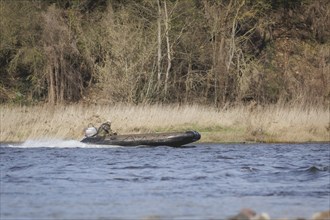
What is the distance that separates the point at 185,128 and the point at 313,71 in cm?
1121

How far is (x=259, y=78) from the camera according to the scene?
40.2 metres

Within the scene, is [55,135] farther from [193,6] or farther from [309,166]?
[193,6]

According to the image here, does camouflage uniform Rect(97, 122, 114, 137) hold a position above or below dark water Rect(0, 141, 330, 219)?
above

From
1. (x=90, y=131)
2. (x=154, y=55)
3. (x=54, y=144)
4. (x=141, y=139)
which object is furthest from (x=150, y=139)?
(x=154, y=55)

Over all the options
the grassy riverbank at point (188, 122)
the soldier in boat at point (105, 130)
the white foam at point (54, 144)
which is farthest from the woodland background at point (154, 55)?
the soldier in boat at point (105, 130)

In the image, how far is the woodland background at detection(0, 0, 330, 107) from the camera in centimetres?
3850

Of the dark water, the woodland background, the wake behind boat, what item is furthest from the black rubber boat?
the woodland background

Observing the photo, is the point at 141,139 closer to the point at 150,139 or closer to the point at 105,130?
the point at 150,139

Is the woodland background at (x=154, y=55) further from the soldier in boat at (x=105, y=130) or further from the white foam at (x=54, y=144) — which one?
the soldier in boat at (x=105, y=130)

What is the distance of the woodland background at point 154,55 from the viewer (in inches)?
1516

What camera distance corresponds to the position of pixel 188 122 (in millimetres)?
31469

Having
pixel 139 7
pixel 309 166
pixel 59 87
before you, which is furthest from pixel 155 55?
pixel 309 166

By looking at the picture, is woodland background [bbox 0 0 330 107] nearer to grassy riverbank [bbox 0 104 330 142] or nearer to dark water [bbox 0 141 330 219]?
grassy riverbank [bbox 0 104 330 142]

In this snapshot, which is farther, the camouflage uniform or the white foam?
the white foam
